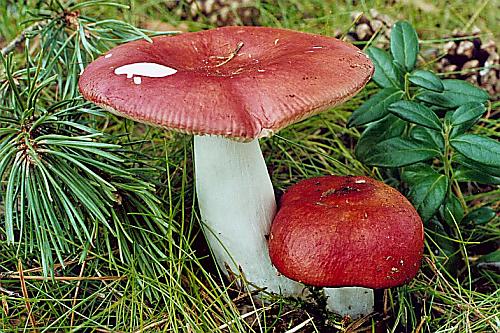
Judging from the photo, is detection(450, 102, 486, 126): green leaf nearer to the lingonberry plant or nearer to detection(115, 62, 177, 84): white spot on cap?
the lingonberry plant

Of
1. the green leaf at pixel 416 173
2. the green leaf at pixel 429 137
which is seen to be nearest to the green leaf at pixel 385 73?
the green leaf at pixel 429 137

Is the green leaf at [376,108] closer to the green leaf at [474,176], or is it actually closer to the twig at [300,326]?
the green leaf at [474,176]

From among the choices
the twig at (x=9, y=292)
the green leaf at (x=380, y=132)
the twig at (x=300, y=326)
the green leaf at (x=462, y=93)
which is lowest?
the twig at (x=300, y=326)

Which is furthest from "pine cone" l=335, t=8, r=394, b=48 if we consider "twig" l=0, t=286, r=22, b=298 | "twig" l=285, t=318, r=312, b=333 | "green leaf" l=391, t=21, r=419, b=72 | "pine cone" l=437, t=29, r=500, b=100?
"twig" l=0, t=286, r=22, b=298

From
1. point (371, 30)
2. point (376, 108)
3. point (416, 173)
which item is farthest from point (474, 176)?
point (371, 30)

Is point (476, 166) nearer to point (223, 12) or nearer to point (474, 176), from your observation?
point (474, 176)

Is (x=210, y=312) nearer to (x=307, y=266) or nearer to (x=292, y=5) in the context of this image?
(x=307, y=266)
